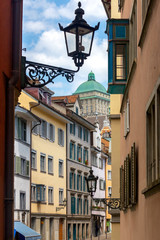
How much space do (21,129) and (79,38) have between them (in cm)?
3579

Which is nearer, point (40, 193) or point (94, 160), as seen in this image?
point (40, 193)

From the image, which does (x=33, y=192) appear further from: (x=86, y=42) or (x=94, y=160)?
(x=86, y=42)

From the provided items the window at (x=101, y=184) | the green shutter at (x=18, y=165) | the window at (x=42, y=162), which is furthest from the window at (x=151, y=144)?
the window at (x=101, y=184)

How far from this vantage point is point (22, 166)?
4519 cm

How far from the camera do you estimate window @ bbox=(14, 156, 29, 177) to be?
1708 inches

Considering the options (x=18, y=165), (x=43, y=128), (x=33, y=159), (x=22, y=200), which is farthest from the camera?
(x=43, y=128)

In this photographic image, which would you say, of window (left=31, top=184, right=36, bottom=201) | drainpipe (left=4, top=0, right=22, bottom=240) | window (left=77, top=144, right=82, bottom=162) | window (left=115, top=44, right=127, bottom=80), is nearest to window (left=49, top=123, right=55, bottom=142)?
window (left=31, top=184, right=36, bottom=201)

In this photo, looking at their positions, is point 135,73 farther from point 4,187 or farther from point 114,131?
point 114,131

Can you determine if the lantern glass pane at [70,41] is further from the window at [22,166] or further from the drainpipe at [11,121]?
the window at [22,166]

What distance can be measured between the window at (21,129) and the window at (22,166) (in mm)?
1591

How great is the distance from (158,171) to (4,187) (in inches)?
100

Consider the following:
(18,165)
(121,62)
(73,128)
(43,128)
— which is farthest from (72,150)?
(121,62)

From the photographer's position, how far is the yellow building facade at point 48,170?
160 ft

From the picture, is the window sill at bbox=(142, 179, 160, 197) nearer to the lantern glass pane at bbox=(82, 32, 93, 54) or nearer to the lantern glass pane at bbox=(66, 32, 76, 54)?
the lantern glass pane at bbox=(82, 32, 93, 54)
